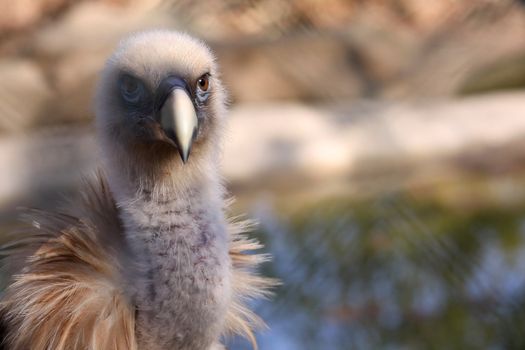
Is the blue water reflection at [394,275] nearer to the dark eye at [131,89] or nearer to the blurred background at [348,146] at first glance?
the blurred background at [348,146]

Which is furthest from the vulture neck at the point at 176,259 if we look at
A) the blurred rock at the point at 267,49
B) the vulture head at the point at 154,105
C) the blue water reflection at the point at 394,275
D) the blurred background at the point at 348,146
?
the blurred rock at the point at 267,49

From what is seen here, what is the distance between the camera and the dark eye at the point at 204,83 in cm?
110

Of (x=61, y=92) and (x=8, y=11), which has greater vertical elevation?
(x=8, y=11)

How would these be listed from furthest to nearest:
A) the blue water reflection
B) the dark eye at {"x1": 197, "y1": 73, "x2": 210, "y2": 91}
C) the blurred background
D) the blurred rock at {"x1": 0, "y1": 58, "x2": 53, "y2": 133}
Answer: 1. the blurred rock at {"x1": 0, "y1": 58, "x2": 53, "y2": 133}
2. the blurred background
3. the blue water reflection
4. the dark eye at {"x1": 197, "y1": 73, "x2": 210, "y2": 91}

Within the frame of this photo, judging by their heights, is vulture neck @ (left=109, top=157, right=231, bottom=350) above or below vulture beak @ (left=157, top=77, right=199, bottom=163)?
below

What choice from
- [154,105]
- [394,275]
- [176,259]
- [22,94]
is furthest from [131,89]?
[22,94]

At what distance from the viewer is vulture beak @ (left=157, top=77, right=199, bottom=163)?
1.00 m

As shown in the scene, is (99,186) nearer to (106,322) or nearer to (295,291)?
(106,322)

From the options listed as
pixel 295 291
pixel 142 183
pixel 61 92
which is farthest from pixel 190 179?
pixel 61 92

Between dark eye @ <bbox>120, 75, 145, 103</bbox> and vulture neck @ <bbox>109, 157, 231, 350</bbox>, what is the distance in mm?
76

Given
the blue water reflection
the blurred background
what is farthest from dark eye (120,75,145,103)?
the blurred background

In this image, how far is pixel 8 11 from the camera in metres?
2.71

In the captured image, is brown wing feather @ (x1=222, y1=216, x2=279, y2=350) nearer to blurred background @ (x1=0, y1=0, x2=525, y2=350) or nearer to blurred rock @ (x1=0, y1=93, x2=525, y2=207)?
blurred background @ (x1=0, y1=0, x2=525, y2=350)

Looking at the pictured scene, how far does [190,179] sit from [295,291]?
113 centimetres
